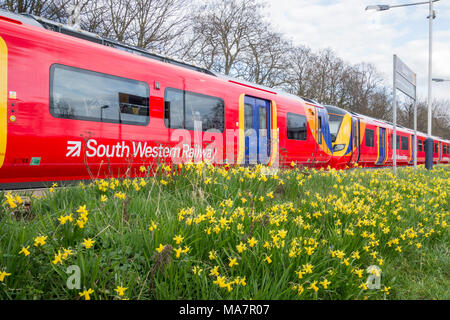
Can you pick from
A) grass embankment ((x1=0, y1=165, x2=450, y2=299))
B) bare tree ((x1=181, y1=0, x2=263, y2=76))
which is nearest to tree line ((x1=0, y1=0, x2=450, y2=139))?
bare tree ((x1=181, y1=0, x2=263, y2=76))

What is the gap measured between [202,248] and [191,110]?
6.13 m

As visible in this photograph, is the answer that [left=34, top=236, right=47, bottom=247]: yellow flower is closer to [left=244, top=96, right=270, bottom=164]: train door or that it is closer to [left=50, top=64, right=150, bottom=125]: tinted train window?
[left=50, top=64, right=150, bottom=125]: tinted train window

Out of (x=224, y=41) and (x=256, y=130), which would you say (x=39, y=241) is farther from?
(x=224, y=41)

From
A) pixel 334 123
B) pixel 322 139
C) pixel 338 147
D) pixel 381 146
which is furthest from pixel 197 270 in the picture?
pixel 381 146

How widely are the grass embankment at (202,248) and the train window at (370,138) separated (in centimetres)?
1545

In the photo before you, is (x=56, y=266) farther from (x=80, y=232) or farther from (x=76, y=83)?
(x=76, y=83)

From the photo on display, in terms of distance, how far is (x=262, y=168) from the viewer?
4551 mm

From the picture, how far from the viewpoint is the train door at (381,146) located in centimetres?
1991

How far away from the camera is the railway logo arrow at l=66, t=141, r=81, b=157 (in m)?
5.84

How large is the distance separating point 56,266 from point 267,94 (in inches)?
376

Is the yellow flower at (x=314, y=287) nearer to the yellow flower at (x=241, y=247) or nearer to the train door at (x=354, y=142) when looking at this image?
the yellow flower at (x=241, y=247)

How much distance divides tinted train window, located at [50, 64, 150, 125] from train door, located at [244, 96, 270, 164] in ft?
11.7

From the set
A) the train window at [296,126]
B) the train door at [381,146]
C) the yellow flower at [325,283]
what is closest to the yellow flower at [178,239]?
the yellow flower at [325,283]
